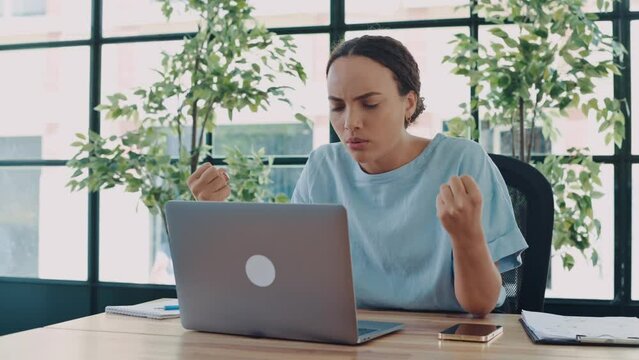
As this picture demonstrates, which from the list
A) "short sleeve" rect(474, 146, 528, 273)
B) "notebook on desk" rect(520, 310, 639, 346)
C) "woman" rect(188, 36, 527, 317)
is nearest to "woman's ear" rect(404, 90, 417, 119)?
"woman" rect(188, 36, 527, 317)

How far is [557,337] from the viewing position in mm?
1351

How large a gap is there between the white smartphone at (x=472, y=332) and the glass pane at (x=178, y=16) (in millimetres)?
2361

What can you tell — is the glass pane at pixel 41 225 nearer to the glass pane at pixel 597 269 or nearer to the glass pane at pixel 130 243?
the glass pane at pixel 130 243

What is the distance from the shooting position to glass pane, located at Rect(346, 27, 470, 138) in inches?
136

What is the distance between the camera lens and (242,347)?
4.36 feet

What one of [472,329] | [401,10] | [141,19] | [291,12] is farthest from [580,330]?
[141,19]

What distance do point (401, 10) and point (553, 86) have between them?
0.85m

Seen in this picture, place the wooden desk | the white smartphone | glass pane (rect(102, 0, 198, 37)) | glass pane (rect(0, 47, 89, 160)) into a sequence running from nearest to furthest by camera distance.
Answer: the wooden desk → the white smartphone → glass pane (rect(102, 0, 198, 37)) → glass pane (rect(0, 47, 89, 160))

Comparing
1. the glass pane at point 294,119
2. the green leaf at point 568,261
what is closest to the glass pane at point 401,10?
the glass pane at point 294,119

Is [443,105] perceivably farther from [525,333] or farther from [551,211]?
[525,333]

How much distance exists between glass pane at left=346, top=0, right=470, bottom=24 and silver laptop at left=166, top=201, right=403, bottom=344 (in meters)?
2.29

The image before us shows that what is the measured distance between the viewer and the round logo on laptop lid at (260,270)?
1.33 meters

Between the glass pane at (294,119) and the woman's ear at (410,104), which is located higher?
the glass pane at (294,119)

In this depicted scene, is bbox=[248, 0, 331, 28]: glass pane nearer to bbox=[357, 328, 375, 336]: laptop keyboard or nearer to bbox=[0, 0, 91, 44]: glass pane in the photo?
bbox=[0, 0, 91, 44]: glass pane
